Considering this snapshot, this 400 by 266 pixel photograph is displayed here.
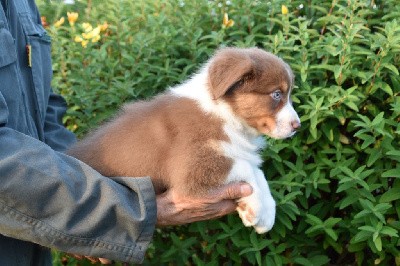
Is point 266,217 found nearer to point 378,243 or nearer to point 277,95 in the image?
point 277,95

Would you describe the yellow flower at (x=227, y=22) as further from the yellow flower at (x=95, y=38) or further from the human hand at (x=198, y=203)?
the human hand at (x=198, y=203)

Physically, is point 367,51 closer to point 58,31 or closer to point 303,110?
point 303,110

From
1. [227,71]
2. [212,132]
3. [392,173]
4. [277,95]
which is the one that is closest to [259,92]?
[277,95]

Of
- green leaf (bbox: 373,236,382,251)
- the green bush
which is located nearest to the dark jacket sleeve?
the green bush

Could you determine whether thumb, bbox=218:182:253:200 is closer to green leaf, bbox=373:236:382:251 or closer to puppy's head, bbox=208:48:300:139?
puppy's head, bbox=208:48:300:139

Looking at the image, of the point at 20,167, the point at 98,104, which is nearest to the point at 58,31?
the point at 98,104

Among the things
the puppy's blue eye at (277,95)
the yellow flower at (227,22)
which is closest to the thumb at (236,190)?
the puppy's blue eye at (277,95)
